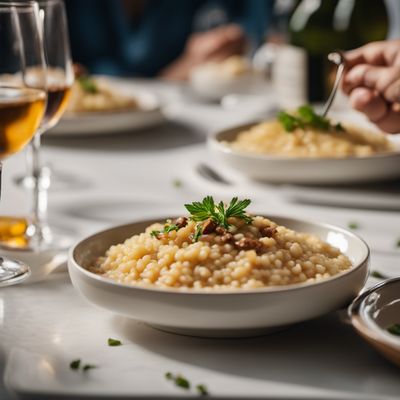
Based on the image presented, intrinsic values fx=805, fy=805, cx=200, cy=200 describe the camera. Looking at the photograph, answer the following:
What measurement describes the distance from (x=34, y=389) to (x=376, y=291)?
1.35 feet

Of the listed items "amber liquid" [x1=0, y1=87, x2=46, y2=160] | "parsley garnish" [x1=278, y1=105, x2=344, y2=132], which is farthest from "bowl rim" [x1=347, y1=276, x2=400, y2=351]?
"parsley garnish" [x1=278, y1=105, x2=344, y2=132]

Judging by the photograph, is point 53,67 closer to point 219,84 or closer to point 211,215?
point 211,215

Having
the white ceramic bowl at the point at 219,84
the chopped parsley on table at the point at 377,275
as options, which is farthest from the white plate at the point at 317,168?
the white ceramic bowl at the point at 219,84

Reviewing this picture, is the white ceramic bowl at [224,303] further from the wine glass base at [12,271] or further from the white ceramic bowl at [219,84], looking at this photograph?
the white ceramic bowl at [219,84]

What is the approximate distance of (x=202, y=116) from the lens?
8.60 feet

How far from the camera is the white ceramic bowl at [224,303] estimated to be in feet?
2.92

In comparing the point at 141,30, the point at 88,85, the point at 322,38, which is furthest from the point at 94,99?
the point at 141,30

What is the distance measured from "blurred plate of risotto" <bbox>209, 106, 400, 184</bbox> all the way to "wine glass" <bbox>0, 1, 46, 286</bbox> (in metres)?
0.56

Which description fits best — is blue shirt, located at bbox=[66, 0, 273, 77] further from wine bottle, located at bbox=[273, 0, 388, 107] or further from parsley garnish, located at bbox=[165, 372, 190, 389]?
parsley garnish, located at bbox=[165, 372, 190, 389]

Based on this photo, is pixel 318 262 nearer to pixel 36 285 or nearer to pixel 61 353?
pixel 61 353

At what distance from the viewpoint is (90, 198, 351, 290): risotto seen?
3.07 ft

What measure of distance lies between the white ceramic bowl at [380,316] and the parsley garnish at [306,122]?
818 millimetres

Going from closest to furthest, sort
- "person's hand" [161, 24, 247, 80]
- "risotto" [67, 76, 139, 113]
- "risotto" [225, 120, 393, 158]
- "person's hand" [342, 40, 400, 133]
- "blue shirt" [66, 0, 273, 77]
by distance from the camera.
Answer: "person's hand" [342, 40, 400, 133] < "risotto" [225, 120, 393, 158] < "risotto" [67, 76, 139, 113] < "person's hand" [161, 24, 247, 80] < "blue shirt" [66, 0, 273, 77]

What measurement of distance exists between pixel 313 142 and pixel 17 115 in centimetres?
73
